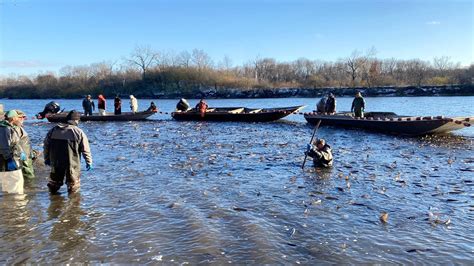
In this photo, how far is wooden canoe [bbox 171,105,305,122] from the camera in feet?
89.2

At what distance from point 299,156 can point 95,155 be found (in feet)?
22.0

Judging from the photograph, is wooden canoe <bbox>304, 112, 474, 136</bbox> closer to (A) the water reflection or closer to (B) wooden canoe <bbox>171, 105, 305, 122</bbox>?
(B) wooden canoe <bbox>171, 105, 305, 122</bbox>

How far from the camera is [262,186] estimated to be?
9273mm

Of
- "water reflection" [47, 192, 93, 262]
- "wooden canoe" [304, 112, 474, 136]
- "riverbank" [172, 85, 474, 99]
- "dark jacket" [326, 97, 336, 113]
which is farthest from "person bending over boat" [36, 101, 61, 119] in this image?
"riverbank" [172, 85, 474, 99]

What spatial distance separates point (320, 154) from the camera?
11.0 m

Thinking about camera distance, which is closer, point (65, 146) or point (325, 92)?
point (65, 146)

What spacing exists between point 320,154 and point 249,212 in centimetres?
430

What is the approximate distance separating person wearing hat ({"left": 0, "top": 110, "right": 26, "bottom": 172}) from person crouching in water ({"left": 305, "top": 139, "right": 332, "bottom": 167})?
6.73 meters

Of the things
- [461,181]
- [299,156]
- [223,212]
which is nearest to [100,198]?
[223,212]

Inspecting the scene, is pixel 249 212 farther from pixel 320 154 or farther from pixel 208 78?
pixel 208 78

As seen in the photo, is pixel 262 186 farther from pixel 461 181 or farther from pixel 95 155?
pixel 95 155

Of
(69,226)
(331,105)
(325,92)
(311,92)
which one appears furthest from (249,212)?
(311,92)

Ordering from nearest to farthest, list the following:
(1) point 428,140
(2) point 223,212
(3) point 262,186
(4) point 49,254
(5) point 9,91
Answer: (4) point 49,254 → (2) point 223,212 → (3) point 262,186 → (1) point 428,140 → (5) point 9,91

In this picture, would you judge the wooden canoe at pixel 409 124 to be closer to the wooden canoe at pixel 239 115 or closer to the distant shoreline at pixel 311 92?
the wooden canoe at pixel 239 115
